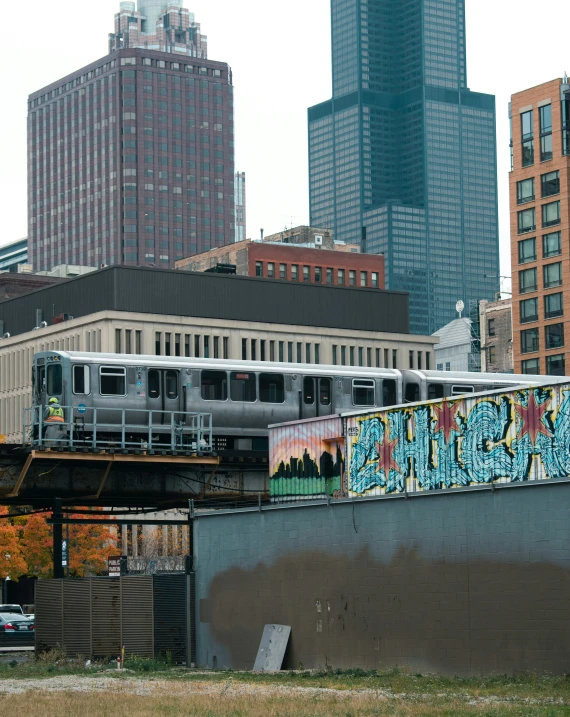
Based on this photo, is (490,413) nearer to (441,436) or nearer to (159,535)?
(441,436)

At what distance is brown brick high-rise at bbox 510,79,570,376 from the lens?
122 metres

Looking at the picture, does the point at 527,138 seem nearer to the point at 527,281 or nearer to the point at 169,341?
the point at 527,281

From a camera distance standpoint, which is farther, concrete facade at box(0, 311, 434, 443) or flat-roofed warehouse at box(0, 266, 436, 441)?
flat-roofed warehouse at box(0, 266, 436, 441)

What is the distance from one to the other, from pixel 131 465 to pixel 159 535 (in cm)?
6631

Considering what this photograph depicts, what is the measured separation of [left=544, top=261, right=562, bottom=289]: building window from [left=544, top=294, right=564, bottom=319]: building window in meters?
0.97

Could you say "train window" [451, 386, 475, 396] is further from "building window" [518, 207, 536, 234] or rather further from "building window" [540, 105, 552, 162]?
"building window" [518, 207, 536, 234]

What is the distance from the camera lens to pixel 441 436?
1348 inches

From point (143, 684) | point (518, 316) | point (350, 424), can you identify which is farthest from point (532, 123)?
point (143, 684)

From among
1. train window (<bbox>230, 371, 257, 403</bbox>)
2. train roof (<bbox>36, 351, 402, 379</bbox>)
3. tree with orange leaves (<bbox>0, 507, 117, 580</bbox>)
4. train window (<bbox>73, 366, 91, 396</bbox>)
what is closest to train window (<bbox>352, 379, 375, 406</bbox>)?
train roof (<bbox>36, 351, 402, 379</bbox>)

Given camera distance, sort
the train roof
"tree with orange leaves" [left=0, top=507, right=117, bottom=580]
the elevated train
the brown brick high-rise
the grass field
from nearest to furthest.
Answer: the grass field
the elevated train
the train roof
"tree with orange leaves" [left=0, top=507, right=117, bottom=580]
the brown brick high-rise

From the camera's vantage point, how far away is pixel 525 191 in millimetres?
126125

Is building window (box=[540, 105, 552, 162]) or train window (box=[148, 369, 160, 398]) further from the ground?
building window (box=[540, 105, 552, 162])

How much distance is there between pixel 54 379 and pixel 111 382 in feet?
6.10

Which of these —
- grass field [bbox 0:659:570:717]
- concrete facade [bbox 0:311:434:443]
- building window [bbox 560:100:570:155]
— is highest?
building window [bbox 560:100:570:155]
